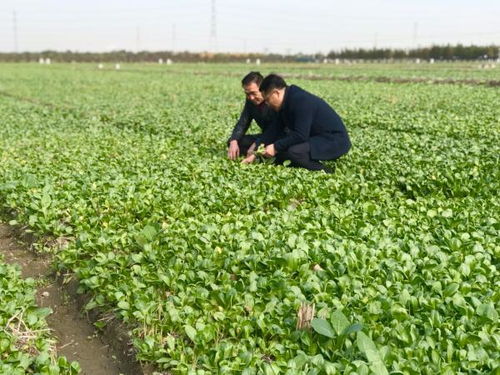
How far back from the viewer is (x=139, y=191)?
7.30 meters

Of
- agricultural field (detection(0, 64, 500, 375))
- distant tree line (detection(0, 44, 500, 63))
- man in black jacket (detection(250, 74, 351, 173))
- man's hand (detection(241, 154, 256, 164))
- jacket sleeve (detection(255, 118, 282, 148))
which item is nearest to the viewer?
agricultural field (detection(0, 64, 500, 375))

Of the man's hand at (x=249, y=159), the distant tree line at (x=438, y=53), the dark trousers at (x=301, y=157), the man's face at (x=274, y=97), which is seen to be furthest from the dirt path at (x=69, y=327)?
the distant tree line at (x=438, y=53)

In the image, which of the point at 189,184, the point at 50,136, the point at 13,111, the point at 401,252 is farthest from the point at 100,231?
the point at 13,111

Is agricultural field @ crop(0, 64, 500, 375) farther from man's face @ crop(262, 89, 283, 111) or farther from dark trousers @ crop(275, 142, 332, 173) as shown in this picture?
man's face @ crop(262, 89, 283, 111)

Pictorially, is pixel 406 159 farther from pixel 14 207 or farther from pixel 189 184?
pixel 14 207

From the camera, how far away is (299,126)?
8.47 meters

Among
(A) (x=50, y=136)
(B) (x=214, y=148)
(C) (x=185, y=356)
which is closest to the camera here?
(C) (x=185, y=356)

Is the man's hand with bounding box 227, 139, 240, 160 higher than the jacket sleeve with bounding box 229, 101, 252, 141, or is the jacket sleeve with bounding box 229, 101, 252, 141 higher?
the jacket sleeve with bounding box 229, 101, 252, 141

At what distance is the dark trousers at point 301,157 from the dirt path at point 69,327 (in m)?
3.94

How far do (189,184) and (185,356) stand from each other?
395cm

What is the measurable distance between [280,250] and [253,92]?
4.04 meters

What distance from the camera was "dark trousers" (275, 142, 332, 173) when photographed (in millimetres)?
8688

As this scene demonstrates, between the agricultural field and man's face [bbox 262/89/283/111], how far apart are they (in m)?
0.93

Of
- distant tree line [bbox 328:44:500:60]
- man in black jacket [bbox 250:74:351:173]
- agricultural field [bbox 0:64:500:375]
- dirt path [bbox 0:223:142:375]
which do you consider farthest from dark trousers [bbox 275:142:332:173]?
distant tree line [bbox 328:44:500:60]
